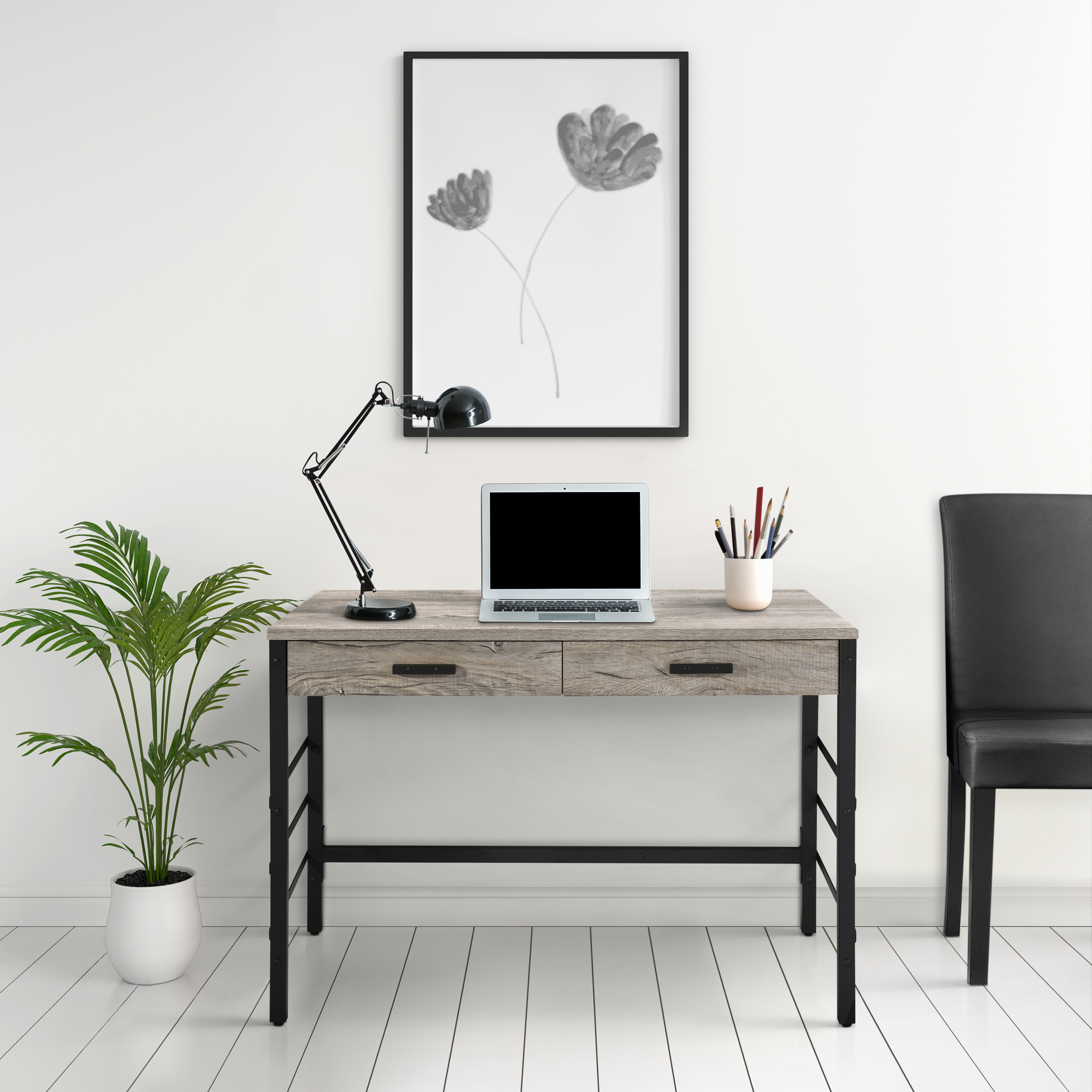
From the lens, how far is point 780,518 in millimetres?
2266

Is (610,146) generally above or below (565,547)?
above

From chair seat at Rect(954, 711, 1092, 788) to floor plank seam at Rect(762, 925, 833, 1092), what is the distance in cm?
62

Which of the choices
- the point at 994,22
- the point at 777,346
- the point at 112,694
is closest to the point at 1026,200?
the point at 994,22

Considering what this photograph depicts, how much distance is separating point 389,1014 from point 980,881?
1360mm

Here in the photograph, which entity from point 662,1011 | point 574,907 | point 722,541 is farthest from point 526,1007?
point 722,541

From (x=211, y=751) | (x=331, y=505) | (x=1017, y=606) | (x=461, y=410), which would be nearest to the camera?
(x=461, y=410)

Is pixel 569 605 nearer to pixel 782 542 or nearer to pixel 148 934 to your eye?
pixel 782 542

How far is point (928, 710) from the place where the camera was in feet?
8.54

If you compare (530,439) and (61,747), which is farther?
(530,439)

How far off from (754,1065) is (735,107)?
7.21ft

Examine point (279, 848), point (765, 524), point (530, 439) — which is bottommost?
point (279, 848)

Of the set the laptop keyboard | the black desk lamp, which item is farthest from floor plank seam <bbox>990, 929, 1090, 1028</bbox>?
the black desk lamp

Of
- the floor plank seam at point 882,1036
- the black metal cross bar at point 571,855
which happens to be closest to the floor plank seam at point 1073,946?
the floor plank seam at point 882,1036

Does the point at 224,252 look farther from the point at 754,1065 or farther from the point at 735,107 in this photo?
the point at 754,1065
